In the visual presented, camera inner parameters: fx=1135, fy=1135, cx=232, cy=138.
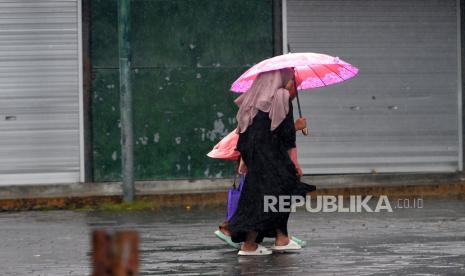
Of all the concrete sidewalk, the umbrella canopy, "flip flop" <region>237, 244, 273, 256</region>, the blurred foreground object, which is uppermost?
the umbrella canopy

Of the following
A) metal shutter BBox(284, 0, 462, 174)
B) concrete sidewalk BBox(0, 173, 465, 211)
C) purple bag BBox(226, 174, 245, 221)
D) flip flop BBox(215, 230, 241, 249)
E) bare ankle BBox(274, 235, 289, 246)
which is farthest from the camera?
metal shutter BBox(284, 0, 462, 174)

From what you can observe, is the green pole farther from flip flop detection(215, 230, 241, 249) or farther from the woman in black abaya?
the woman in black abaya

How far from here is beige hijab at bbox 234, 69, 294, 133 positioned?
9.13 metres

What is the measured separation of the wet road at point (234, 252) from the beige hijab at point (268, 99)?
1122 mm

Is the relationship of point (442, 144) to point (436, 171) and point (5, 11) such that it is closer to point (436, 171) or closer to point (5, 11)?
point (436, 171)

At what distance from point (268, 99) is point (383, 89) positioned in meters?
8.69

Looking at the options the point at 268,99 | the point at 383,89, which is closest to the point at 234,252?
the point at 268,99

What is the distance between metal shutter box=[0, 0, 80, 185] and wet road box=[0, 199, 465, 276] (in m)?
1.87

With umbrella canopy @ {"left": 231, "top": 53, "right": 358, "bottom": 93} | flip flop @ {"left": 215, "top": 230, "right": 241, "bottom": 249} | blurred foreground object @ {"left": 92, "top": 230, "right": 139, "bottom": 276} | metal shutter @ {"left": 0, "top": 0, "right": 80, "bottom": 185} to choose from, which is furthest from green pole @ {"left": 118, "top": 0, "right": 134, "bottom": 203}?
blurred foreground object @ {"left": 92, "top": 230, "right": 139, "bottom": 276}

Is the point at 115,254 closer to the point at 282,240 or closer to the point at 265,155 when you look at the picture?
the point at 265,155

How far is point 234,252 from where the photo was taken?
9.59 meters

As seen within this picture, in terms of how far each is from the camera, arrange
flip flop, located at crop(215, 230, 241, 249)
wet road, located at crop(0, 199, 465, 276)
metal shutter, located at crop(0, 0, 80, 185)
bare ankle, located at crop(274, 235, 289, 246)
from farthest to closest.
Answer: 1. metal shutter, located at crop(0, 0, 80, 185)
2. flip flop, located at crop(215, 230, 241, 249)
3. bare ankle, located at crop(274, 235, 289, 246)
4. wet road, located at crop(0, 199, 465, 276)

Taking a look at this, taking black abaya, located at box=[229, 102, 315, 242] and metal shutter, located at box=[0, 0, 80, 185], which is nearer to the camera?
black abaya, located at box=[229, 102, 315, 242]

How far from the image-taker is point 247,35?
56.5 feet
